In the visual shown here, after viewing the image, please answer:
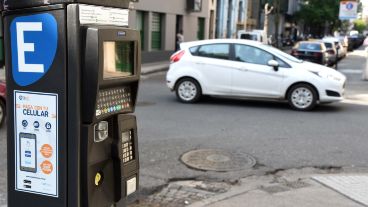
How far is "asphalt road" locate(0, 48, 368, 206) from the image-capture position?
6.38 meters

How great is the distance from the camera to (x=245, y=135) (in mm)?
8172

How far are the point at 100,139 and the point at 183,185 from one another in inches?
116

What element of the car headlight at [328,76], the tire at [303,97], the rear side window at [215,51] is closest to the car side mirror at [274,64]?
the tire at [303,97]

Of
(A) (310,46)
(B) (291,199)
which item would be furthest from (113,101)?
(A) (310,46)

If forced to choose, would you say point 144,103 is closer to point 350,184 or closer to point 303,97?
point 303,97

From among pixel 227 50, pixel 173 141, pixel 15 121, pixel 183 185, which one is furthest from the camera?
pixel 227 50

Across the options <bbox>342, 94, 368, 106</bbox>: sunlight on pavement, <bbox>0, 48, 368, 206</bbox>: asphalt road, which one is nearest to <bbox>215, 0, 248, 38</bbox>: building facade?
<bbox>342, 94, 368, 106</bbox>: sunlight on pavement

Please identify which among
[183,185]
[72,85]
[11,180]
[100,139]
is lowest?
[183,185]

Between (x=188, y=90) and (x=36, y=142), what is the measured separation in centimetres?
903

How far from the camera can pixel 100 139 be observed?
2.84 m

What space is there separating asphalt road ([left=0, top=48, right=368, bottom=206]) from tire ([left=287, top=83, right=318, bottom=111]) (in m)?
0.21

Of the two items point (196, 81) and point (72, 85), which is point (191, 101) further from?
point (72, 85)

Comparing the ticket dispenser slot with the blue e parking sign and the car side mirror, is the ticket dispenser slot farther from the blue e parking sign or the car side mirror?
the car side mirror

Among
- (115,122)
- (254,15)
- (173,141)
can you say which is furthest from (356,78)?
(254,15)
